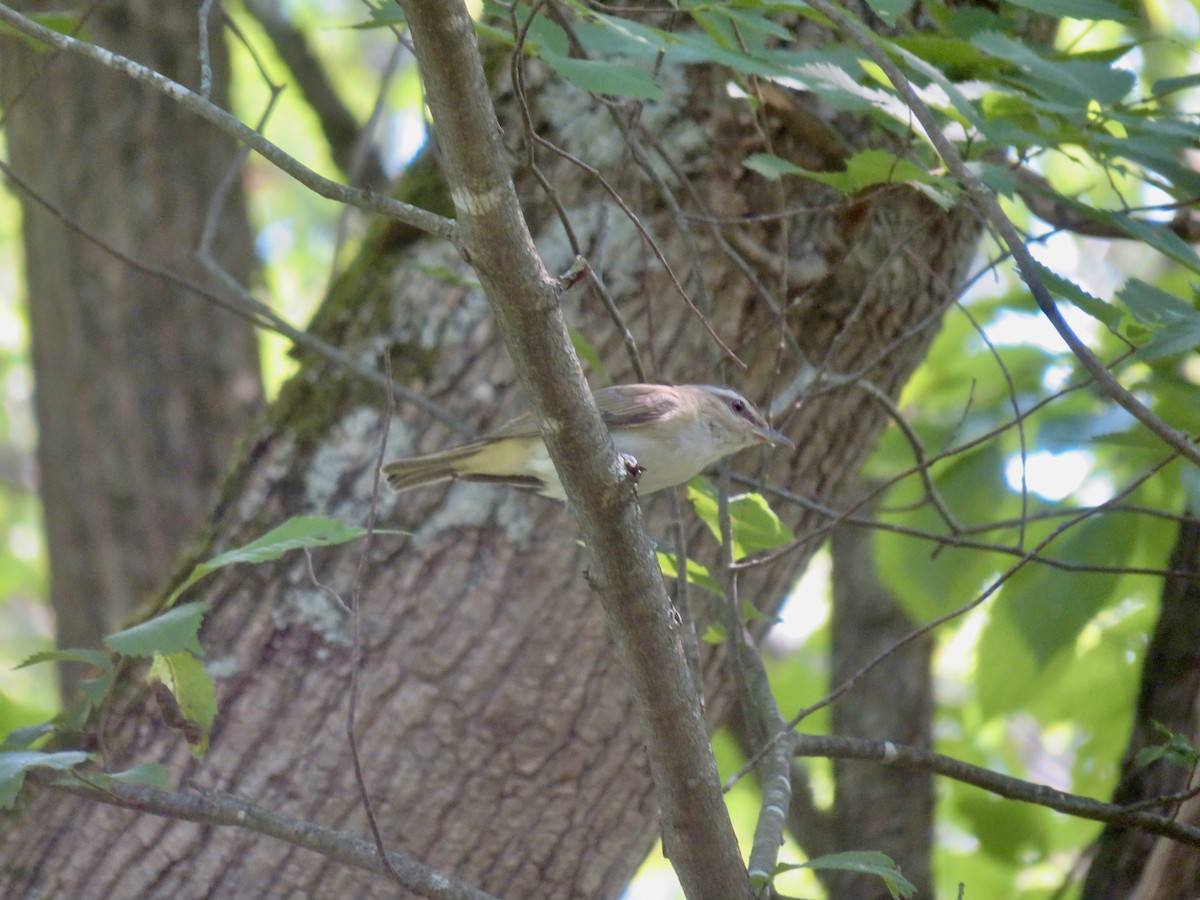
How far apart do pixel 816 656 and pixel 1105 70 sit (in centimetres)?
531

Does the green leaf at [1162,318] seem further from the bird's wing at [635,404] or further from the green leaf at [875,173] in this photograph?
the bird's wing at [635,404]

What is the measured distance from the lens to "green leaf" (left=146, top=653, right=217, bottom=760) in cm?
213

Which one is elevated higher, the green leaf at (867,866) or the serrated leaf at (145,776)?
the green leaf at (867,866)

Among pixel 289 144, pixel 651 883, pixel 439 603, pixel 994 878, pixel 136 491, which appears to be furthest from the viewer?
pixel 289 144

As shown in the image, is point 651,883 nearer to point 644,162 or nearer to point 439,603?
point 439,603

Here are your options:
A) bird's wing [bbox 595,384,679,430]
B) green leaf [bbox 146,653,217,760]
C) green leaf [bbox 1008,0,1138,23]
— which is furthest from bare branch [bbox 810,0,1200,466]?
green leaf [bbox 146,653,217,760]

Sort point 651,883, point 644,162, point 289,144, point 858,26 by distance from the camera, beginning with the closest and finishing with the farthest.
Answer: point 858,26
point 644,162
point 651,883
point 289,144

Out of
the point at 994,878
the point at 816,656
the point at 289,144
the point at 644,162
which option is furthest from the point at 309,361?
the point at 289,144

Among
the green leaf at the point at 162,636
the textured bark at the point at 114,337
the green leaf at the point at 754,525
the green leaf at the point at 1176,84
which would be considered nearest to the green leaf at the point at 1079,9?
the green leaf at the point at 1176,84

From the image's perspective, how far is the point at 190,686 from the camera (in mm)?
2145

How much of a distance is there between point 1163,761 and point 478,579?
1.84 m

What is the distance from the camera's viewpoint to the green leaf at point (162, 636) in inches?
74.0

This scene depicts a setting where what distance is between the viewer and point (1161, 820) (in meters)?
2.44

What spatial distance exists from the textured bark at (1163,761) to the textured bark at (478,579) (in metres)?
0.97
